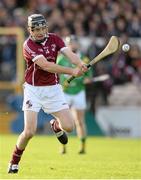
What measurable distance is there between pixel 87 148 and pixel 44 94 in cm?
616

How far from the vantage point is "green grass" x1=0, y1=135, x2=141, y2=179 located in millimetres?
10953

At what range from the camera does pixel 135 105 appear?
22297 mm

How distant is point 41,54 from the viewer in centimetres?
1112

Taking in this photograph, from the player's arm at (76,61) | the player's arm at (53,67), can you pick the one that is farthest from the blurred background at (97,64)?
the player's arm at (53,67)

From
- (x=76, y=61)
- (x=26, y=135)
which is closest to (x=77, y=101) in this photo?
(x=76, y=61)

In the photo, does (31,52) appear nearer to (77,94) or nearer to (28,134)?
(28,134)

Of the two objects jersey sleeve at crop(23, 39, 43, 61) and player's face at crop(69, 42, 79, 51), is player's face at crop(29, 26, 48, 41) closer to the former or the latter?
jersey sleeve at crop(23, 39, 43, 61)

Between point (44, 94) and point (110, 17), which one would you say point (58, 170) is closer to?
point (44, 94)

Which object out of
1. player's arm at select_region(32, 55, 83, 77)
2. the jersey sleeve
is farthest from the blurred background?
player's arm at select_region(32, 55, 83, 77)

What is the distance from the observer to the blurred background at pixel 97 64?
22.0 metres

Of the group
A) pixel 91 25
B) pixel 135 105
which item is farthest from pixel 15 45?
pixel 135 105

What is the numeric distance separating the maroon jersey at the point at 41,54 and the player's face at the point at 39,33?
3.9 inches

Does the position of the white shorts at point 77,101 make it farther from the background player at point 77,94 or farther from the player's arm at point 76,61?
the player's arm at point 76,61

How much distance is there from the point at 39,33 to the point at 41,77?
71cm
